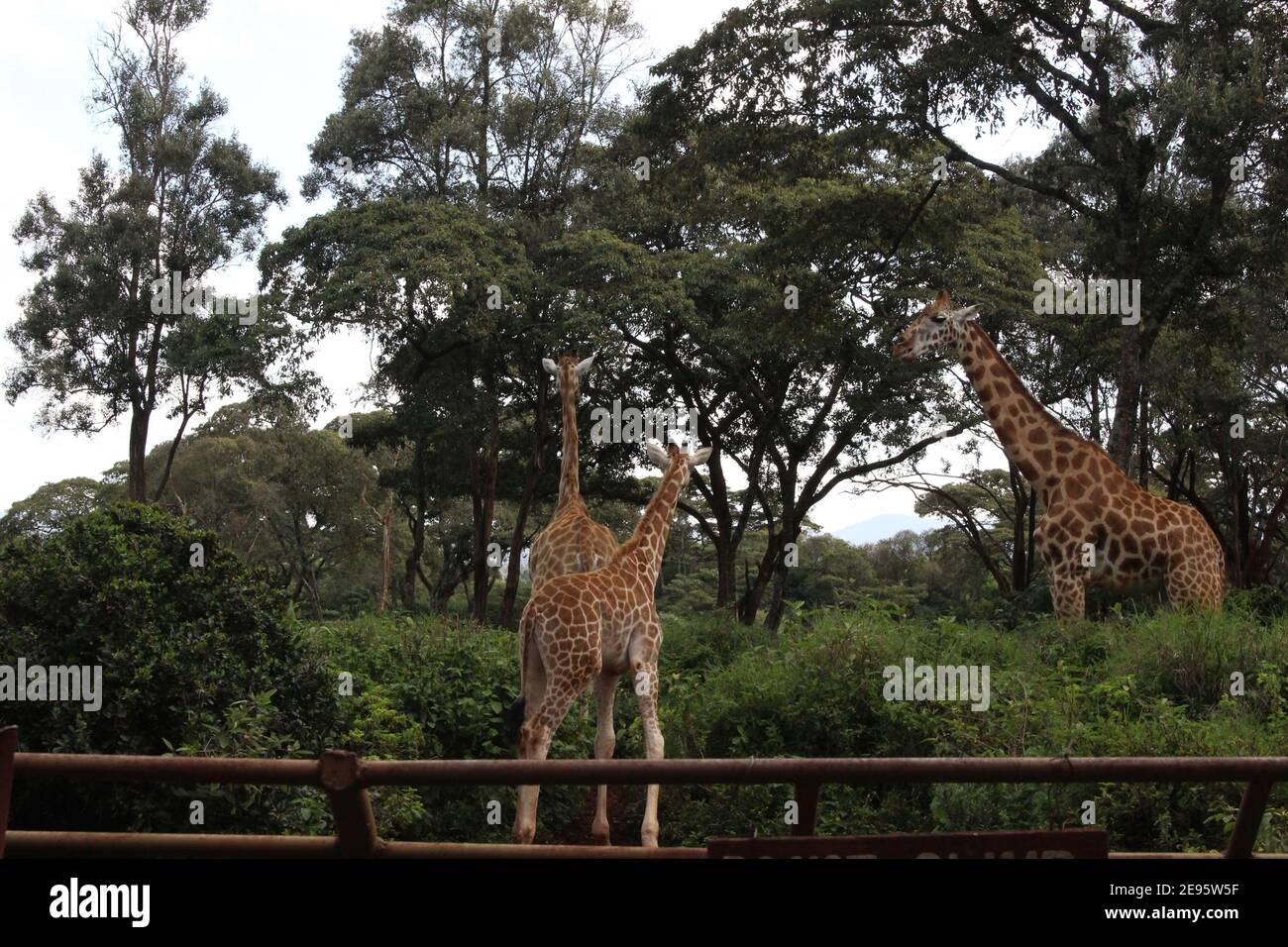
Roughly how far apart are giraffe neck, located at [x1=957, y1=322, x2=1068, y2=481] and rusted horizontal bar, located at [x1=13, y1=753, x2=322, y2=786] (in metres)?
8.81

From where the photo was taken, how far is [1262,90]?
13.1 meters

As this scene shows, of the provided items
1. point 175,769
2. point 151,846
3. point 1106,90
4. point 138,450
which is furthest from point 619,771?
point 138,450

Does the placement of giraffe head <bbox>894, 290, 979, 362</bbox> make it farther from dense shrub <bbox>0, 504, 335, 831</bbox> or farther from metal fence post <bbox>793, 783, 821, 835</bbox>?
metal fence post <bbox>793, 783, 821, 835</bbox>

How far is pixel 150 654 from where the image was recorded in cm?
807

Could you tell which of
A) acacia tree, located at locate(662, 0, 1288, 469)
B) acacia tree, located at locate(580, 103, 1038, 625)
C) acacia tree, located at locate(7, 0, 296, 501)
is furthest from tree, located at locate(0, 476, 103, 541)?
acacia tree, located at locate(662, 0, 1288, 469)

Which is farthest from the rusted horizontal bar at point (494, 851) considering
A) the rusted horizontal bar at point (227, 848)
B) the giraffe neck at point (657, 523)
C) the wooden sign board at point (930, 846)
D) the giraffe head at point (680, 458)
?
the giraffe head at point (680, 458)

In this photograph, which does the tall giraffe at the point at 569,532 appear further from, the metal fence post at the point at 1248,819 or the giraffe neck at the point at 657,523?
the metal fence post at the point at 1248,819

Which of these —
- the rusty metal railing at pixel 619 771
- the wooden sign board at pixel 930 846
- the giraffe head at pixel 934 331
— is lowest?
the wooden sign board at pixel 930 846

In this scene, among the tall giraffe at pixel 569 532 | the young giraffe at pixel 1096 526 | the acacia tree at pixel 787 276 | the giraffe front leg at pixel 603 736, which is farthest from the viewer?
the acacia tree at pixel 787 276

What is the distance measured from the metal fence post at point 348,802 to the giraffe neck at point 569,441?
24.9 feet

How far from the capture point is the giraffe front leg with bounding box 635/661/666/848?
7.72 metres

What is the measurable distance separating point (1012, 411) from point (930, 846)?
8467mm

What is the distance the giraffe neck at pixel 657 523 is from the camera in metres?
9.09
